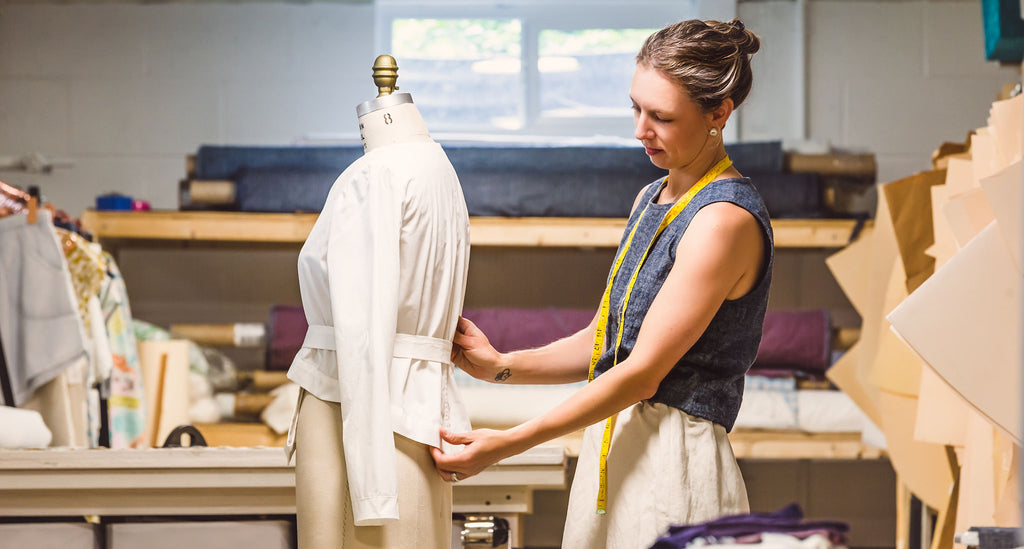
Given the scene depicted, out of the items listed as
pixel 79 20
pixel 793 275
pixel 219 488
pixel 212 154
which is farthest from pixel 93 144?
pixel 793 275

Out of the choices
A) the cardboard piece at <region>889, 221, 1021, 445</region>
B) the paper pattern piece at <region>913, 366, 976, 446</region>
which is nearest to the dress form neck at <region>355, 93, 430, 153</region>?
the cardboard piece at <region>889, 221, 1021, 445</region>

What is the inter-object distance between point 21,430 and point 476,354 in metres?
1.12

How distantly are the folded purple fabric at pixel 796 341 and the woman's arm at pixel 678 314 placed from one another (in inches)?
78.2

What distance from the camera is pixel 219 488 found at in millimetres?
1696

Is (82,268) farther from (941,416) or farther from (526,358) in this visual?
(941,416)

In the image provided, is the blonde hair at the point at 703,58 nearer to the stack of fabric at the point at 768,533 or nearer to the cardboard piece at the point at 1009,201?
the cardboard piece at the point at 1009,201

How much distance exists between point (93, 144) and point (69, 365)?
4.49ft

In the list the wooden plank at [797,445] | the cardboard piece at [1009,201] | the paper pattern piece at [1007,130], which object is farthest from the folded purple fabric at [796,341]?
the cardboard piece at [1009,201]

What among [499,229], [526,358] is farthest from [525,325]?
[526,358]

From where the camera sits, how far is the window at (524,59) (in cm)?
377

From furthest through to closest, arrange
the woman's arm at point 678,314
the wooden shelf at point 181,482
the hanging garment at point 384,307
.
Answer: the wooden shelf at point 181,482 → the hanging garment at point 384,307 → the woman's arm at point 678,314

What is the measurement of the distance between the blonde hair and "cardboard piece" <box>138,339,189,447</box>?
7.48 feet

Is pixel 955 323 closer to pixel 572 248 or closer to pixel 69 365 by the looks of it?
pixel 69 365

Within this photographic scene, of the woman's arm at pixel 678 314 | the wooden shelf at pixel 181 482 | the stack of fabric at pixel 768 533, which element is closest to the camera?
the stack of fabric at pixel 768 533
